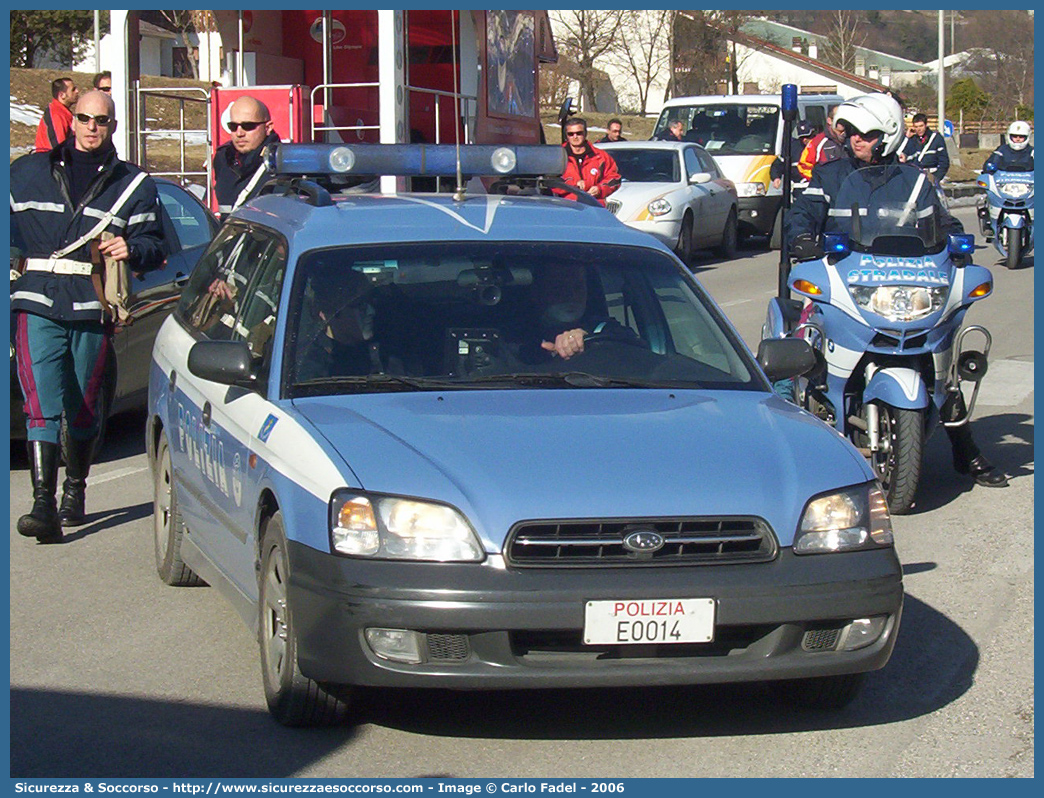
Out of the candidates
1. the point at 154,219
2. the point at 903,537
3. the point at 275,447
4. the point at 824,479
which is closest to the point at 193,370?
the point at 275,447

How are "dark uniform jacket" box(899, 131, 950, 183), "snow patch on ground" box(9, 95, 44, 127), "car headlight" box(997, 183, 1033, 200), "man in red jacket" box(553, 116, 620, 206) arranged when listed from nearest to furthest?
"dark uniform jacket" box(899, 131, 950, 183) → "man in red jacket" box(553, 116, 620, 206) → "car headlight" box(997, 183, 1033, 200) → "snow patch on ground" box(9, 95, 44, 127)

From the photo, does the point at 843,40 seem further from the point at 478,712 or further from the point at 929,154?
the point at 478,712

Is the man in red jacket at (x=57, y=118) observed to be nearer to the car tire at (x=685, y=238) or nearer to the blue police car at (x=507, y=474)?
the blue police car at (x=507, y=474)

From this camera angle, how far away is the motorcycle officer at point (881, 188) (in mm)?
8500

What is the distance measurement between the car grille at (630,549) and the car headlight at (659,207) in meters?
15.5

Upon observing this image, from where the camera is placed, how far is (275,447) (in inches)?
203

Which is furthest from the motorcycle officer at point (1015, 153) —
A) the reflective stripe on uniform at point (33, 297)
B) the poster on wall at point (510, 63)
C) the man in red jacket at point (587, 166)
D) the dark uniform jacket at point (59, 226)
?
the reflective stripe on uniform at point (33, 297)

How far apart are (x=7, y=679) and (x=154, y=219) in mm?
3063

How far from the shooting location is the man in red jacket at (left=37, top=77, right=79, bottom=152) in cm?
1340

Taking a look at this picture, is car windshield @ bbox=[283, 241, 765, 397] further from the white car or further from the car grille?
the white car

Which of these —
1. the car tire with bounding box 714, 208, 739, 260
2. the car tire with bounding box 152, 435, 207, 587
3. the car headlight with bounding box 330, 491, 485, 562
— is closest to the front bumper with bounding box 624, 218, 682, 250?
the car tire with bounding box 714, 208, 739, 260

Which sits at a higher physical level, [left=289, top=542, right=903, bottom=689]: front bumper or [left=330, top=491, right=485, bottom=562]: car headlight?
[left=330, top=491, right=485, bottom=562]: car headlight

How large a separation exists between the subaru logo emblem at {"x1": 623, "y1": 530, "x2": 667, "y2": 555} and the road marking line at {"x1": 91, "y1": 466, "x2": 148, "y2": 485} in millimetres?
5481

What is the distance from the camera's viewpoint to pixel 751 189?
25.3 m
